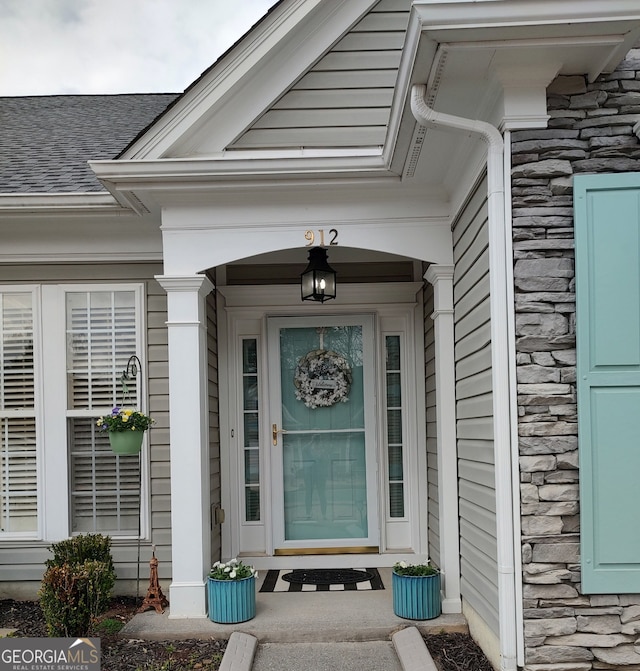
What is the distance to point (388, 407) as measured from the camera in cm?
516

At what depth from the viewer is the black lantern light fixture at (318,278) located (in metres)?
4.45

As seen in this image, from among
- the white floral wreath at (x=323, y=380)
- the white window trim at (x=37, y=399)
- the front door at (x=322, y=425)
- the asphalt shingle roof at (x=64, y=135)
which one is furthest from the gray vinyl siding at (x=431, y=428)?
the white window trim at (x=37, y=399)

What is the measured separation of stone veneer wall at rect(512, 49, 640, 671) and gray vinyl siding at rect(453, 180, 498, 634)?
272 millimetres

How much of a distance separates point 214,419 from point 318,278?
1.29 m

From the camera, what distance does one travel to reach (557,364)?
2.86 meters

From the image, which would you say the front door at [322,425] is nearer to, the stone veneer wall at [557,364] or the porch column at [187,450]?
the porch column at [187,450]

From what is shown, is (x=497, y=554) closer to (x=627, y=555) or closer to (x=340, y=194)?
(x=627, y=555)

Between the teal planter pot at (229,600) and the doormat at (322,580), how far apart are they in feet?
2.17

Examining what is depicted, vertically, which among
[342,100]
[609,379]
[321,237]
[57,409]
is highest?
[342,100]

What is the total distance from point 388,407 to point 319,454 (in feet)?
2.07

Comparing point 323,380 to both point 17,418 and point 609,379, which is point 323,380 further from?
point 609,379

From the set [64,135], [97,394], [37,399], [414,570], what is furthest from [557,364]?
[64,135]

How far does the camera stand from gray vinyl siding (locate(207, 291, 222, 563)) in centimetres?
477

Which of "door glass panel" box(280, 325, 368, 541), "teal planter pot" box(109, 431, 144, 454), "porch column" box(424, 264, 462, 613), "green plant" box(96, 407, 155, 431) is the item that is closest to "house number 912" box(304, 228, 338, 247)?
"porch column" box(424, 264, 462, 613)
